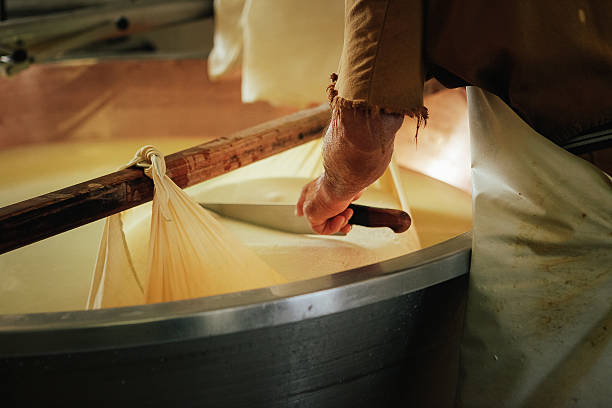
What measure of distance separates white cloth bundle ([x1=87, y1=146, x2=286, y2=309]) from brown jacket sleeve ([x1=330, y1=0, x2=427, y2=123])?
0.30m

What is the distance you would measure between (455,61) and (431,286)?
11.8 inches

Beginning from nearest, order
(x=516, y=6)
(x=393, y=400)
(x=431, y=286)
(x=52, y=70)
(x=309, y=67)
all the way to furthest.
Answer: (x=516, y=6)
(x=431, y=286)
(x=393, y=400)
(x=309, y=67)
(x=52, y=70)

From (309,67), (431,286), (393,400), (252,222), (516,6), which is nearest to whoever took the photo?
(516,6)

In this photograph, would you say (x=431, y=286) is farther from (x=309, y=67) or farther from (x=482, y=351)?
(x=309, y=67)

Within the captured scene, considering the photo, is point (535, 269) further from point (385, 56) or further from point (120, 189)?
point (120, 189)

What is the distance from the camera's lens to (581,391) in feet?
2.57

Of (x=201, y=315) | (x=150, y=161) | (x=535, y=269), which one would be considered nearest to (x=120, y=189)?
(x=150, y=161)

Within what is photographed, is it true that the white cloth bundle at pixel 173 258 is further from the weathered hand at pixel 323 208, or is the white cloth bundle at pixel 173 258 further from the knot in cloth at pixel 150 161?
the weathered hand at pixel 323 208

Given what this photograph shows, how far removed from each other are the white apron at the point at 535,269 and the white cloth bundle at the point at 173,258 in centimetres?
36

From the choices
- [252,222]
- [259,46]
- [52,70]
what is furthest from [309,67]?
[52,70]

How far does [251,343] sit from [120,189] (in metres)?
0.33

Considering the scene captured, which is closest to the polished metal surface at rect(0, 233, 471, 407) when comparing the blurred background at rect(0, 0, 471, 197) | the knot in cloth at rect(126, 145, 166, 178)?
the knot in cloth at rect(126, 145, 166, 178)

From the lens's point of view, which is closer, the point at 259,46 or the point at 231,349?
the point at 231,349

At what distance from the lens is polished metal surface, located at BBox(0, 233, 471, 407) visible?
56 cm
